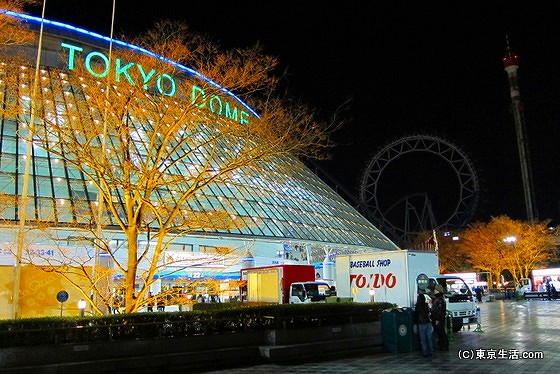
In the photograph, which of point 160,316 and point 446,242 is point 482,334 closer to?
point 160,316

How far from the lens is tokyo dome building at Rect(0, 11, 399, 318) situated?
15.7 meters

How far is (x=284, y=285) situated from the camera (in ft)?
89.2

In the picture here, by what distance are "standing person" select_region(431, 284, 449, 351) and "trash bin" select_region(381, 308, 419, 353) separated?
2.13ft

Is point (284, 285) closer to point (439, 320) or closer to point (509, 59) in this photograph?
point (439, 320)

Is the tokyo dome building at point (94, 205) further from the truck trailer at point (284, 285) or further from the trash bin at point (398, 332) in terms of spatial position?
the trash bin at point (398, 332)

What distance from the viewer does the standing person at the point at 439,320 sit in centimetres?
1519

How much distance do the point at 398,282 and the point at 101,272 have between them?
12089mm

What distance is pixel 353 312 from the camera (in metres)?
16.4

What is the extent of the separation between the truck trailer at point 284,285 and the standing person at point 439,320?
10.7 m

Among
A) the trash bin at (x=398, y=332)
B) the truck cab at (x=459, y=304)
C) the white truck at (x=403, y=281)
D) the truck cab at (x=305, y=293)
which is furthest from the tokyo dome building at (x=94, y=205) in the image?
the truck cab at (x=459, y=304)

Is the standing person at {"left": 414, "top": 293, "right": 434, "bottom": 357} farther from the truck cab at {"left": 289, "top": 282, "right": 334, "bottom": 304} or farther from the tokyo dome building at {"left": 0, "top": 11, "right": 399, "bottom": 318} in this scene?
the truck cab at {"left": 289, "top": 282, "right": 334, "bottom": 304}

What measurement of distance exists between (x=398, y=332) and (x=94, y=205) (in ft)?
60.4

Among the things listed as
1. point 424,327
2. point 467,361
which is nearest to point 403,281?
point 424,327

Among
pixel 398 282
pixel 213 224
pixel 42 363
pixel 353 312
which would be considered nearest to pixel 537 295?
pixel 398 282
